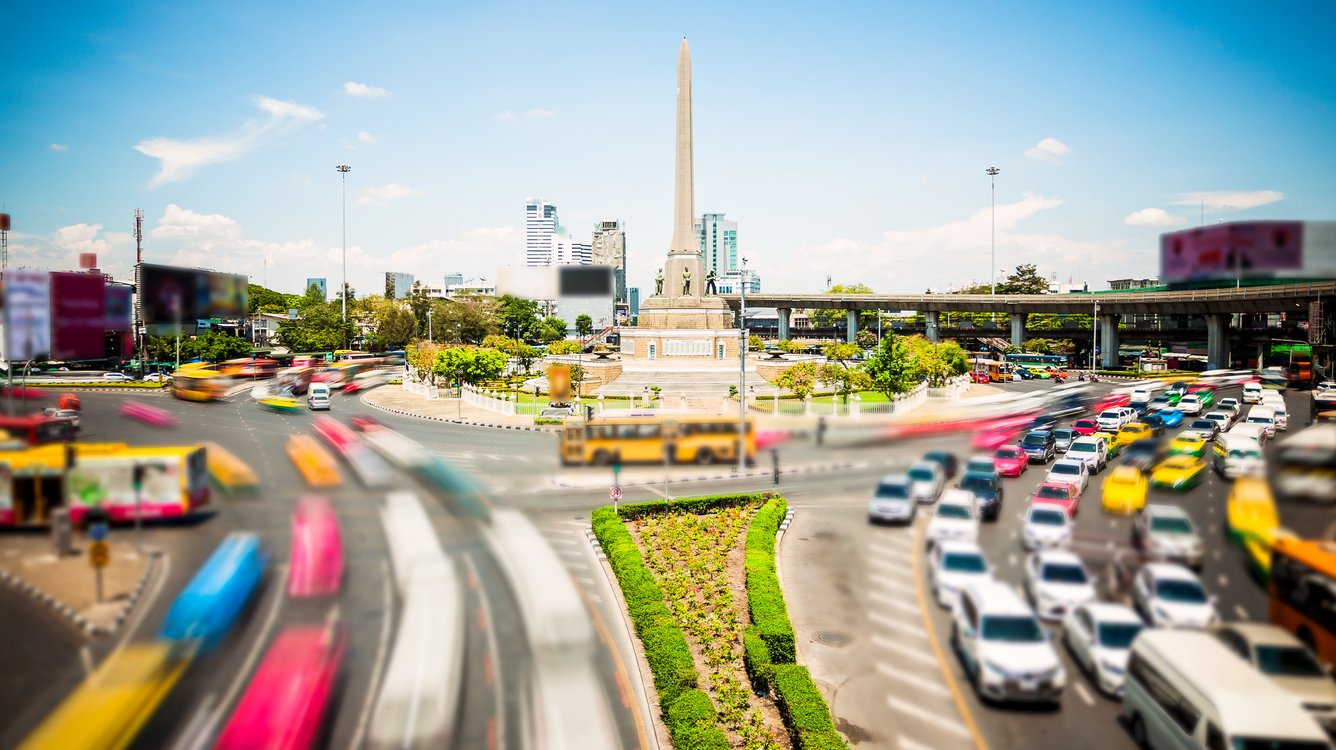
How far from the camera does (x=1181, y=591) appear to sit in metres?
3.23

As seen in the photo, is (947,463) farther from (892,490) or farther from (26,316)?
(26,316)

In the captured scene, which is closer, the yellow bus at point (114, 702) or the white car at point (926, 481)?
the yellow bus at point (114, 702)

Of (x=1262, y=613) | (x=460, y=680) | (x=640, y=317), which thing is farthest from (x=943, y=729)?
(x=640, y=317)

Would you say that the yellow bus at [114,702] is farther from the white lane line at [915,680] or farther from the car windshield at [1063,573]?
the car windshield at [1063,573]

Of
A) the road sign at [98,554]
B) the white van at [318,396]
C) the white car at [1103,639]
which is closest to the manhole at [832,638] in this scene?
the white car at [1103,639]

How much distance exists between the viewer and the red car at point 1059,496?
4.08 m

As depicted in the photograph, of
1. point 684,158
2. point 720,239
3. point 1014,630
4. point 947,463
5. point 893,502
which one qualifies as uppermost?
point 720,239

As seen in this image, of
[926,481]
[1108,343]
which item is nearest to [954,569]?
[926,481]

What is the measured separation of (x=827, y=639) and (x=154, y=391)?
24.0 feet

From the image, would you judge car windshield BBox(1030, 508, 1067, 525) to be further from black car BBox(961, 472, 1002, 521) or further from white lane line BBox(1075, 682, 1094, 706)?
white lane line BBox(1075, 682, 1094, 706)

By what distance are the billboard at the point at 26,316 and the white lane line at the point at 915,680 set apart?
21.1 ft

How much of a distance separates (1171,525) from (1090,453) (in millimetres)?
2842

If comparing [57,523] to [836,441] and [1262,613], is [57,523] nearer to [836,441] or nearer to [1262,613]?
[836,441]

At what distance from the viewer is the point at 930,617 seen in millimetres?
4371
